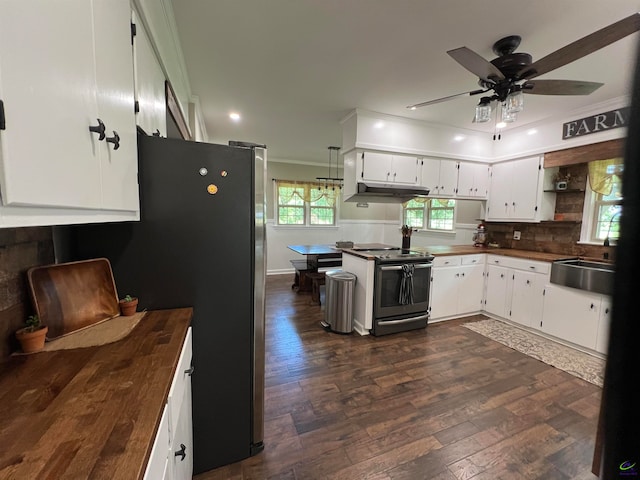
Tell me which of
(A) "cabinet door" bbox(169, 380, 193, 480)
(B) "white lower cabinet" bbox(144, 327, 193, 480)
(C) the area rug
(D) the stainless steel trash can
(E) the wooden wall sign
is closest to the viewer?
(B) "white lower cabinet" bbox(144, 327, 193, 480)

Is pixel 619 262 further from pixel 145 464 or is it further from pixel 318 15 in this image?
pixel 318 15

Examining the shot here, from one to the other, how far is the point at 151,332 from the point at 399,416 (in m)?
1.71

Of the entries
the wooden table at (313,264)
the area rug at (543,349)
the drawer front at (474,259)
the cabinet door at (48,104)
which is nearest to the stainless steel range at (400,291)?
the drawer front at (474,259)

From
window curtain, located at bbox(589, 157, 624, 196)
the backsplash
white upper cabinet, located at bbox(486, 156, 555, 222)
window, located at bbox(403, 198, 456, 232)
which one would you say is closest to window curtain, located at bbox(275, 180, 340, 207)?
window, located at bbox(403, 198, 456, 232)

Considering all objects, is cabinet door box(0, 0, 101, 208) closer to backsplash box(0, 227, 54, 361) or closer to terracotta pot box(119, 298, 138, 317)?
backsplash box(0, 227, 54, 361)

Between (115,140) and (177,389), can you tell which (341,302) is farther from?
(115,140)

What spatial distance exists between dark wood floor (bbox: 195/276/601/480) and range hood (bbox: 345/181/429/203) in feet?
5.72

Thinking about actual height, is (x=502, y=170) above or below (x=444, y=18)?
below

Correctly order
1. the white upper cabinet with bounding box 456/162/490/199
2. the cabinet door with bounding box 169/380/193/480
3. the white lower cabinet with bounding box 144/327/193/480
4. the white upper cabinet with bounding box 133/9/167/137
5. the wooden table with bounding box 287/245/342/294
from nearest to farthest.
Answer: the white lower cabinet with bounding box 144/327/193/480 → the cabinet door with bounding box 169/380/193/480 → the white upper cabinet with bounding box 133/9/167/137 → the white upper cabinet with bounding box 456/162/490/199 → the wooden table with bounding box 287/245/342/294

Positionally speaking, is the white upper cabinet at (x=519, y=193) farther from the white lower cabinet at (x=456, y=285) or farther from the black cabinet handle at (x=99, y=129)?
the black cabinet handle at (x=99, y=129)

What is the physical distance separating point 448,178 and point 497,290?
1636mm

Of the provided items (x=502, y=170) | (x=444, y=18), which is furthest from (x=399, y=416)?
(x=502, y=170)

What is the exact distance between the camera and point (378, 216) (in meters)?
7.35

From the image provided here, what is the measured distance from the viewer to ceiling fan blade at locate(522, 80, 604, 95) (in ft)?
6.25
